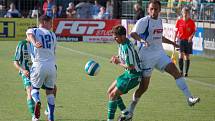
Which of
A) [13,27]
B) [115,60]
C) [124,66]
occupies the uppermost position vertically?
[115,60]

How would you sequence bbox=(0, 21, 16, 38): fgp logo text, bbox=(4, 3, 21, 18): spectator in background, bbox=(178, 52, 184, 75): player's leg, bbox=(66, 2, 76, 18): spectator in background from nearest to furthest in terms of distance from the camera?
1. bbox=(178, 52, 184, 75): player's leg
2. bbox=(0, 21, 16, 38): fgp logo text
3. bbox=(4, 3, 21, 18): spectator in background
4. bbox=(66, 2, 76, 18): spectator in background

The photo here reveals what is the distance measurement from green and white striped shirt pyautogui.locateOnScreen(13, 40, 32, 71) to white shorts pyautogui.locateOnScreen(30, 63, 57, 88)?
0.75 meters

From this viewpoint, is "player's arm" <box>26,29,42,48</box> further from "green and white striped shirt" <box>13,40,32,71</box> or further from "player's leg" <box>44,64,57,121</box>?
"green and white striped shirt" <box>13,40,32,71</box>

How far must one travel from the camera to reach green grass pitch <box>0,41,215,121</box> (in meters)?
12.3

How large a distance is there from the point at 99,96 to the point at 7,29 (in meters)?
20.1

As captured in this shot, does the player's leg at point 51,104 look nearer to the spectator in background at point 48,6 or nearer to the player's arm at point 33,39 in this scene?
the player's arm at point 33,39

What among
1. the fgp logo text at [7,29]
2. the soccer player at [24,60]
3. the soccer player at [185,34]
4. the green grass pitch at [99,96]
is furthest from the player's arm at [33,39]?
the fgp logo text at [7,29]

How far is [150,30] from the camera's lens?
12.0 metres

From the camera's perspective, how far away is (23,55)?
11.5 meters

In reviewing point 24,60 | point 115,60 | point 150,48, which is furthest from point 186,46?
point 115,60

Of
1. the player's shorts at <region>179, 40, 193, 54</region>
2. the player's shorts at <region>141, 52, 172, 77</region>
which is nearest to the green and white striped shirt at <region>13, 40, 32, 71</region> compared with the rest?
the player's shorts at <region>141, 52, 172, 77</region>

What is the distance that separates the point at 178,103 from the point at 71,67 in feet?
26.4

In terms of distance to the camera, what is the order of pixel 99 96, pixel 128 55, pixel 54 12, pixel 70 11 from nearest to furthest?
pixel 128 55
pixel 99 96
pixel 54 12
pixel 70 11

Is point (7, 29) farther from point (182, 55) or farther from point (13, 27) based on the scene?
point (182, 55)
